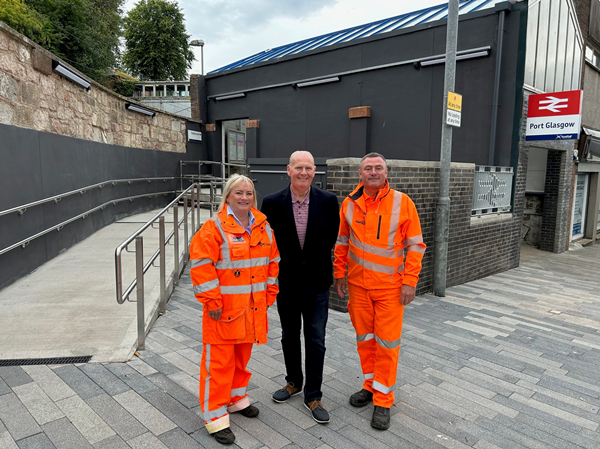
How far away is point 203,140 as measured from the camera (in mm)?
15133

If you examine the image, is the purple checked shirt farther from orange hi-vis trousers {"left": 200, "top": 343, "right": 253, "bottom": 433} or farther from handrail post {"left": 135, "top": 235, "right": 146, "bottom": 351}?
handrail post {"left": 135, "top": 235, "right": 146, "bottom": 351}

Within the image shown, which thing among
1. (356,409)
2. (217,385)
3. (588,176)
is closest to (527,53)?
(588,176)

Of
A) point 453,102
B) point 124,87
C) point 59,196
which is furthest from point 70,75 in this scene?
point 124,87

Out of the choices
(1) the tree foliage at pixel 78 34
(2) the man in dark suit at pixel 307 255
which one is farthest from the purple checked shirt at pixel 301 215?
(1) the tree foliage at pixel 78 34

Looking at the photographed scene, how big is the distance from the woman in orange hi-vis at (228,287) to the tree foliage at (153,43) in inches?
1408

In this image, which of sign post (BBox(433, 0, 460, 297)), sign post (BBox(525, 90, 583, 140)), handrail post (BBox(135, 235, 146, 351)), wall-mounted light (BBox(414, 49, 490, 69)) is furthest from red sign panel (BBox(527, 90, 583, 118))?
handrail post (BBox(135, 235, 146, 351))

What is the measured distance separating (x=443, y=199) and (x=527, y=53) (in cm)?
474

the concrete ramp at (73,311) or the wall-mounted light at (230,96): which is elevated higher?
the wall-mounted light at (230,96)

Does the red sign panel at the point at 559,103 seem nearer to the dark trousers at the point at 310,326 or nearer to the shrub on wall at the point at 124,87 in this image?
the dark trousers at the point at 310,326

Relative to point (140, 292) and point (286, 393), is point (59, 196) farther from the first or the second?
point (286, 393)

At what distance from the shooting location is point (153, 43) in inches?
1364

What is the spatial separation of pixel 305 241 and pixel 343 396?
1.18m

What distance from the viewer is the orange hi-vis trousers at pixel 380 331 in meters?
2.91

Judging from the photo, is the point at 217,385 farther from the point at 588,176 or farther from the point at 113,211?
the point at 588,176
